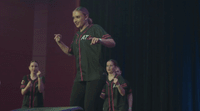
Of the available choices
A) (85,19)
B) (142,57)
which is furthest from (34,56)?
(85,19)

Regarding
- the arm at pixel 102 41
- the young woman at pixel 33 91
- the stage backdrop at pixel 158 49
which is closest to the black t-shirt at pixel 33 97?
the young woman at pixel 33 91

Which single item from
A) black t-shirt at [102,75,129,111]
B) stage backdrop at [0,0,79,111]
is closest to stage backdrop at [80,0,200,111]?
black t-shirt at [102,75,129,111]

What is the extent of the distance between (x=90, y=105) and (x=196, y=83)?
10.3 feet

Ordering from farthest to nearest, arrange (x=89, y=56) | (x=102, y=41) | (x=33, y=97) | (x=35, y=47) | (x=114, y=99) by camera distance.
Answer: (x=35, y=47), (x=114, y=99), (x=33, y=97), (x=89, y=56), (x=102, y=41)

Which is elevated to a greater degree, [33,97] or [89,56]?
[89,56]

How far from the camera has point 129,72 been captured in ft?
16.1

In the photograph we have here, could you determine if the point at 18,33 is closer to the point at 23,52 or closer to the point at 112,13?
the point at 23,52

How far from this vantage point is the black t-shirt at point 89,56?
1871mm

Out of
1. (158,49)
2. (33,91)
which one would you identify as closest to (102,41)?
(33,91)

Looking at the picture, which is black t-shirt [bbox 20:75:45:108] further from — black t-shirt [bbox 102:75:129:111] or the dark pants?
the dark pants

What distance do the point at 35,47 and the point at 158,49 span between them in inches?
106

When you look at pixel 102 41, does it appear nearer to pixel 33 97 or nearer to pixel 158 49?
pixel 33 97

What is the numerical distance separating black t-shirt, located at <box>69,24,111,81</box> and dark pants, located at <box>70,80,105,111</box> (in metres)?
0.05

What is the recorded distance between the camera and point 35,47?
5.29 m
